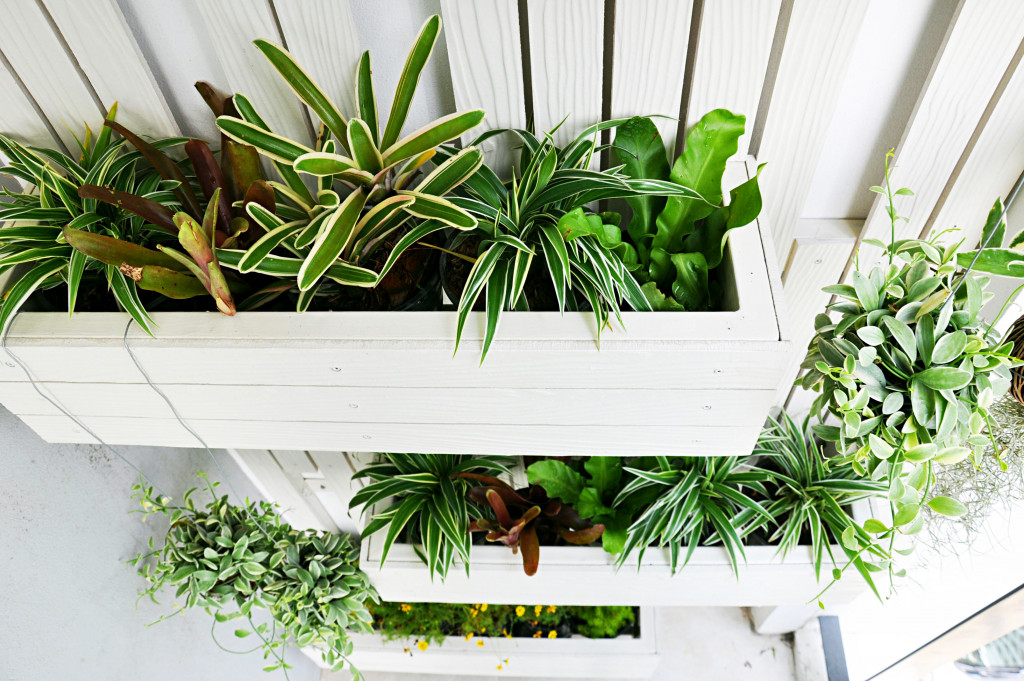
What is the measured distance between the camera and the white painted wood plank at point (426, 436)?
39.4 inches

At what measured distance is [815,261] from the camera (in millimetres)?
1202

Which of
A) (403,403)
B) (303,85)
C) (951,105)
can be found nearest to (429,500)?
(403,403)

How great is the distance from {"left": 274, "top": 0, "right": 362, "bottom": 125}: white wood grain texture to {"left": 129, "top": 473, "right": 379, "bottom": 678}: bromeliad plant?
1007mm

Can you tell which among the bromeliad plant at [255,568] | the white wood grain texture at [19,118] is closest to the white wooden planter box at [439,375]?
the white wood grain texture at [19,118]

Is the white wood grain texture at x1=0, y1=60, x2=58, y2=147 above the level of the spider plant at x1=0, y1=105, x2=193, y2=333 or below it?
above

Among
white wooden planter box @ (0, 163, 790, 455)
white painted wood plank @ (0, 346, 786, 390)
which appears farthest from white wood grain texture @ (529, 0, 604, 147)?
white painted wood plank @ (0, 346, 786, 390)

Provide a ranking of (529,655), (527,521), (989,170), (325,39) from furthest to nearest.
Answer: (529,655)
(527,521)
(989,170)
(325,39)

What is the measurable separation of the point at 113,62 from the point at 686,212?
90 centimetres

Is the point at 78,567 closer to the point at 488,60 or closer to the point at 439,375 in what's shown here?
the point at 439,375

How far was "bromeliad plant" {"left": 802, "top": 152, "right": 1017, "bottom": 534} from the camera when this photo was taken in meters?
0.86

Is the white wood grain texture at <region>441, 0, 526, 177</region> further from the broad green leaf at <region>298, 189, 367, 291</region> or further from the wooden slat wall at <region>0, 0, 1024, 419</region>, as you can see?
the broad green leaf at <region>298, 189, 367, 291</region>

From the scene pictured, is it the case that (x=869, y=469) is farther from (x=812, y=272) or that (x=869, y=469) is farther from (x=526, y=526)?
(x=526, y=526)

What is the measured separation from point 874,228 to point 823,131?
244mm

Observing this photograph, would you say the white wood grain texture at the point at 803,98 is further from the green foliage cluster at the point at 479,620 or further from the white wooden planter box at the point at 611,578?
the green foliage cluster at the point at 479,620
